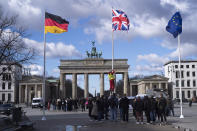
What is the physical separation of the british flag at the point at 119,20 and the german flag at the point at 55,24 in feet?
17.3

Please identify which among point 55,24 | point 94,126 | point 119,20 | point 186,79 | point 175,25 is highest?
point 119,20

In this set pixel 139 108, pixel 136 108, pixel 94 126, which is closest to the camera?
pixel 94 126

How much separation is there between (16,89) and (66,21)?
9641 cm

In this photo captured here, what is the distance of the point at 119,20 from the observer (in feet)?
103

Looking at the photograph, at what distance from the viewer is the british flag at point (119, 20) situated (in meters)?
31.3

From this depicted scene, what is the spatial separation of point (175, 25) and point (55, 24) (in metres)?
11.2

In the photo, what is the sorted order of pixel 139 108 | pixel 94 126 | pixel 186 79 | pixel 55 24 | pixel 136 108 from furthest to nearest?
pixel 186 79, pixel 55 24, pixel 136 108, pixel 139 108, pixel 94 126

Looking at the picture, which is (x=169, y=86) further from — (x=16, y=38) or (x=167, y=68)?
(x=16, y=38)

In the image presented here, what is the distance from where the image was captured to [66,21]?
29125 millimetres

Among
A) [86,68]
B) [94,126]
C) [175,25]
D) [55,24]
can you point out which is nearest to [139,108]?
[94,126]

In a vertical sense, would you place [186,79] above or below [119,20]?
below

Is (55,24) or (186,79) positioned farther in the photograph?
(186,79)

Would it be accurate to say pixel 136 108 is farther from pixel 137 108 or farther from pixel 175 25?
pixel 175 25

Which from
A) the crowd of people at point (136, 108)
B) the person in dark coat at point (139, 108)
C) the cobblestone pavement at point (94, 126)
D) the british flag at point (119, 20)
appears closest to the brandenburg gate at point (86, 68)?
the british flag at point (119, 20)
